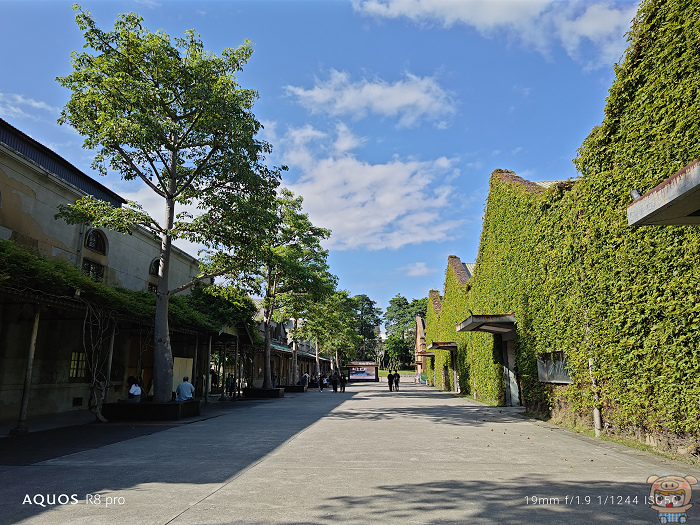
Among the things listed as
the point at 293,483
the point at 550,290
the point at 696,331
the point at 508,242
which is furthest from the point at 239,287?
the point at 696,331

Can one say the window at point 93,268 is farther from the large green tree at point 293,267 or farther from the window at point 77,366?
the large green tree at point 293,267

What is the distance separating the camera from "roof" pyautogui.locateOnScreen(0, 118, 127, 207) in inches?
582

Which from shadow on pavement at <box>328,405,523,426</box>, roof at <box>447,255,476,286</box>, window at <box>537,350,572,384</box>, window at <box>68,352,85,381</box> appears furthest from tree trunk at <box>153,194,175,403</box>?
roof at <box>447,255,476,286</box>

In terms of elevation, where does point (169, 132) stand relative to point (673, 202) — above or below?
above

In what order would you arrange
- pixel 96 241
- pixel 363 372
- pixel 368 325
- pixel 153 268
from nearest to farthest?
pixel 96 241 → pixel 153 268 → pixel 363 372 → pixel 368 325

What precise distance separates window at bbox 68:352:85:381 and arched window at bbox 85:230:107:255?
4230mm

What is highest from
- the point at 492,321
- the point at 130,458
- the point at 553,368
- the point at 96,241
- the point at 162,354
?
the point at 96,241

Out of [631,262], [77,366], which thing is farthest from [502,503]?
[77,366]

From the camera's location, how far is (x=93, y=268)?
18.7 meters

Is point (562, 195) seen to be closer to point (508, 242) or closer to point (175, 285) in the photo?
point (508, 242)

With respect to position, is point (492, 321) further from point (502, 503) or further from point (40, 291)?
point (40, 291)

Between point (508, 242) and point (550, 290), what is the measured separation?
14.6 feet

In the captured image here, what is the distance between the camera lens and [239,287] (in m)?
18.8

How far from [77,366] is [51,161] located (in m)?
7.89
